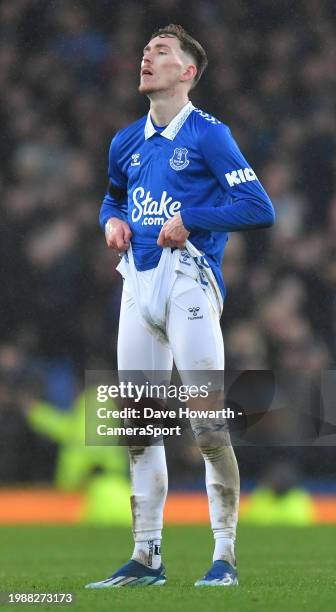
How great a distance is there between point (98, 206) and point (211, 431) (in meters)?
7.28

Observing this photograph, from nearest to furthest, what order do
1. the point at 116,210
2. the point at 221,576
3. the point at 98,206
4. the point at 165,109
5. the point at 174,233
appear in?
the point at 221,576, the point at 174,233, the point at 165,109, the point at 116,210, the point at 98,206

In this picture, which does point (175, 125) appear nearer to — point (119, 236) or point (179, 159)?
point (179, 159)

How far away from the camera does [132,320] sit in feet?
14.3

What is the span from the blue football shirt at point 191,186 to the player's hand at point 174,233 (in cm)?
2

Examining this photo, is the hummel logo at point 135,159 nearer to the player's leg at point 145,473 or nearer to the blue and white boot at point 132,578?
the player's leg at point 145,473

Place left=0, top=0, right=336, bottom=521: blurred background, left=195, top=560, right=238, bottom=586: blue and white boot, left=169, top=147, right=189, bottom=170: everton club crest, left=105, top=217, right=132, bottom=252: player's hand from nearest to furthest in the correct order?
1. left=195, top=560, right=238, bottom=586: blue and white boot
2. left=169, top=147, right=189, bottom=170: everton club crest
3. left=105, top=217, right=132, bottom=252: player's hand
4. left=0, top=0, right=336, bottom=521: blurred background

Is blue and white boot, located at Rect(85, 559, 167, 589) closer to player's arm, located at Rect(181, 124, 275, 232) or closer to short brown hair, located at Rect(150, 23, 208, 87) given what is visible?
player's arm, located at Rect(181, 124, 275, 232)

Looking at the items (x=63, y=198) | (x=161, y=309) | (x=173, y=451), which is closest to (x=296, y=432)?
(x=173, y=451)

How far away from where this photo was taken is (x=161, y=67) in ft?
14.3

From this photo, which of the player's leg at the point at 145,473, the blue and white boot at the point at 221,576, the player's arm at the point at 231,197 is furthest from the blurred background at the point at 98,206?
the player's arm at the point at 231,197

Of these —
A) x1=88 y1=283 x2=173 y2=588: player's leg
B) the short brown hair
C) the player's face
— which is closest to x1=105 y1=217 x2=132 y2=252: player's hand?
x1=88 y1=283 x2=173 y2=588: player's leg

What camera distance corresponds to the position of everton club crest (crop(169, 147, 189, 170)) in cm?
429

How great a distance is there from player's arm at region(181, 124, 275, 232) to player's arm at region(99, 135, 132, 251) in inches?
12.1

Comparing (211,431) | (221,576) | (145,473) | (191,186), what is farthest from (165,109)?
(221,576)
